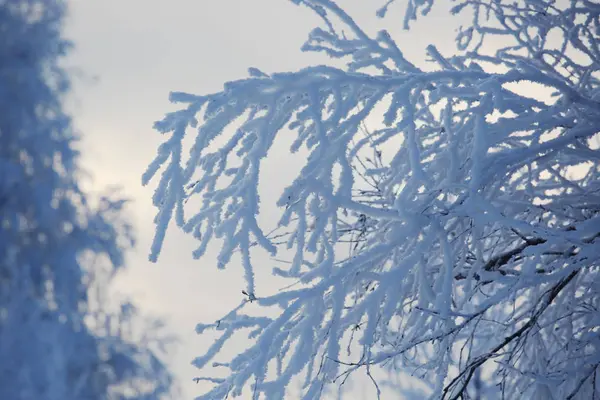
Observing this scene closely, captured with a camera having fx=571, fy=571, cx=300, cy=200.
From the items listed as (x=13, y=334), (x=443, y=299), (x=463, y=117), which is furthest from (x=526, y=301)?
(x=13, y=334)

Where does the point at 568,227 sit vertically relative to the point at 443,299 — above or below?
above

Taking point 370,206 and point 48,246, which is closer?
point 370,206

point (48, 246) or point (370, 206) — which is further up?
point (48, 246)

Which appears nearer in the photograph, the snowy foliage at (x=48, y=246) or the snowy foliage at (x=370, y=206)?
the snowy foliage at (x=370, y=206)

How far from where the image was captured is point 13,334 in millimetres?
7281

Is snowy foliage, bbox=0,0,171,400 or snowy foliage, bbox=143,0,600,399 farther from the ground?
snowy foliage, bbox=0,0,171,400

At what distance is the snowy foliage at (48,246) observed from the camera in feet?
24.2

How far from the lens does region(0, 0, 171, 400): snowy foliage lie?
7.38 metres

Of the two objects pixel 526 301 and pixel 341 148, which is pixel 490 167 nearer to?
Result: pixel 341 148

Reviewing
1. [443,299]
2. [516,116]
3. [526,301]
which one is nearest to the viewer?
[443,299]

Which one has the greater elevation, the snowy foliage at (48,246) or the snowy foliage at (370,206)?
the snowy foliage at (48,246)

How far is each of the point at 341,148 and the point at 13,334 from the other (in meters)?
6.72

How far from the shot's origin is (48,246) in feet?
26.8

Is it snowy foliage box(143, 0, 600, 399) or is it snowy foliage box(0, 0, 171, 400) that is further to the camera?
snowy foliage box(0, 0, 171, 400)
